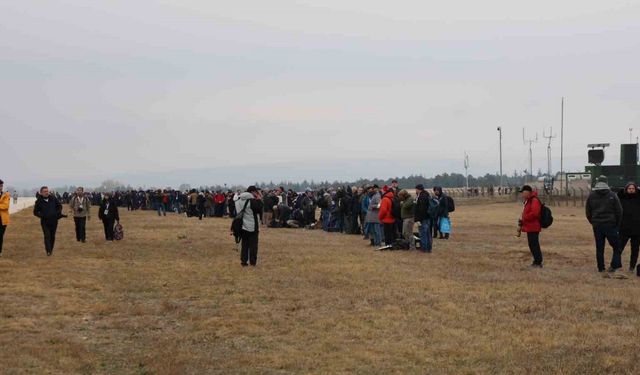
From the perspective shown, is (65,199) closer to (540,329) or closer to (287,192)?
(287,192)

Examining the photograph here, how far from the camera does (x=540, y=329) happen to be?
8.78 meters

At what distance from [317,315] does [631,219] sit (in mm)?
7901

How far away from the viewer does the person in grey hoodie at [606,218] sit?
1456 cm

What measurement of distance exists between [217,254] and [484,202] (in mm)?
53879

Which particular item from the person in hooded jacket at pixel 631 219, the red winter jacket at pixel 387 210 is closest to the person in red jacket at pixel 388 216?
the red winter jacket at pixel 387 210

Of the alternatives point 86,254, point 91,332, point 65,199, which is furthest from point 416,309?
point 65,199

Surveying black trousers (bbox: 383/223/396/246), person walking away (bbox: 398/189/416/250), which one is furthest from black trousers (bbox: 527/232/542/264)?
black trousers (bbox: 383/223/396/246)

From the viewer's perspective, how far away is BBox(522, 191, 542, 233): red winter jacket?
51.3 feet

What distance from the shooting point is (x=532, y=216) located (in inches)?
618

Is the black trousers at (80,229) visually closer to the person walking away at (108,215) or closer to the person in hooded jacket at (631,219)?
the person walking away at (108,215)

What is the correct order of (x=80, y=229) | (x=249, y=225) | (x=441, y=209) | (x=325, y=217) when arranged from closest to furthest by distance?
(x=249, y=225) < (x=80, y=229) < (x=441, y=209) < (x=325, y=217)

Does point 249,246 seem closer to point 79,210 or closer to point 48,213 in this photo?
point 48,213

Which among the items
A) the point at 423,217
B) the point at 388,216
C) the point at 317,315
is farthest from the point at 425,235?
the point at 317,315

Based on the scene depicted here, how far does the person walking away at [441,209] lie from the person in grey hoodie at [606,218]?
8846 millimetres
